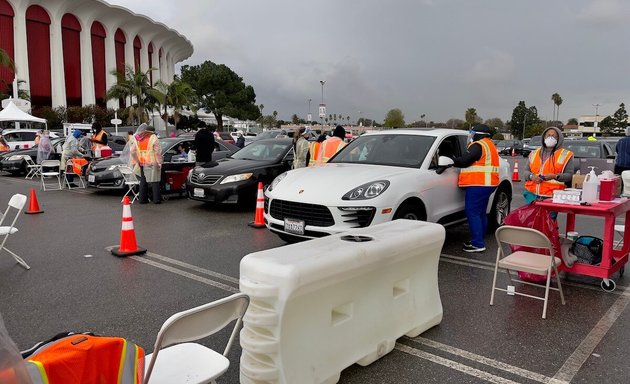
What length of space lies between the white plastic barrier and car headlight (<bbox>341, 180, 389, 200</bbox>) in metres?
1.77

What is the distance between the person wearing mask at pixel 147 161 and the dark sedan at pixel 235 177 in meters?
1.11

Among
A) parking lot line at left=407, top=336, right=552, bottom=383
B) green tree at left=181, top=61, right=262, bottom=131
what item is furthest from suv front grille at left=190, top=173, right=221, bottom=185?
green tree at left=181, top=61, right=262, bottom=131

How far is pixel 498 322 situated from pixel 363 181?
93.1 inches

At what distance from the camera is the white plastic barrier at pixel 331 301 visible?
283 cm

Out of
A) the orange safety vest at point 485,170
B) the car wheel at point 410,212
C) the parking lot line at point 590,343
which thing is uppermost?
the orange safety vest at point 485,170

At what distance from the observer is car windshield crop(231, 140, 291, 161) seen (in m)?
11.2

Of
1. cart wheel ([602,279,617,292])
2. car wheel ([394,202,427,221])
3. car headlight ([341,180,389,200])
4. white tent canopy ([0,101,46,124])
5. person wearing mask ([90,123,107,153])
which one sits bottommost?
cart wheel ([602,279,617,292])

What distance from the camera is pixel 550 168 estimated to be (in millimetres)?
6266

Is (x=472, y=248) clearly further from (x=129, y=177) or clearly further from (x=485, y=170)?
(x=129, y=177)

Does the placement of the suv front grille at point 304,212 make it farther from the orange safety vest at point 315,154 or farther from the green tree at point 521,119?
the green tree at point 521,119

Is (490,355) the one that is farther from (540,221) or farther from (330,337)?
(540,221)

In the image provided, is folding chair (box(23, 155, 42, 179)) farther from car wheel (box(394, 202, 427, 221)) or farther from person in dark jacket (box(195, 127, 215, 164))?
car wheel (box(394, 202, 427, 221))

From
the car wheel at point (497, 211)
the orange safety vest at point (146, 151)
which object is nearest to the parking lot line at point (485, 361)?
the car wheel at point (497, 211)

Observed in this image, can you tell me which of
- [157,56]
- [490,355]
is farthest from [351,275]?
[157,56]
